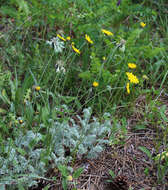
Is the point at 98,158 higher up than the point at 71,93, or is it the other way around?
the point at 71,93

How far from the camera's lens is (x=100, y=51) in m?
2.22

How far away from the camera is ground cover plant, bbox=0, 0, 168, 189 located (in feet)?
5.14

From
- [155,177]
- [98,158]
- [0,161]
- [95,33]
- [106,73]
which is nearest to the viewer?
[0,161]

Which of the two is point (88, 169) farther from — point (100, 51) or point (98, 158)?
point (100, 51)

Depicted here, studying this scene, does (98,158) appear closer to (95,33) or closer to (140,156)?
(140,156)

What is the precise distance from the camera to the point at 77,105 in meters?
2.01

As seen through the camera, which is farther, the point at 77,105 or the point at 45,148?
the point at 77,105

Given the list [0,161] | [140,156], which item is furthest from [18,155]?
[140,156]

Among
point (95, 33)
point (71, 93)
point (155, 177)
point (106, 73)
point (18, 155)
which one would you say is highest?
point (95, 33)

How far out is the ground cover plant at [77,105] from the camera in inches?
61.7

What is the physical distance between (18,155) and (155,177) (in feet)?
3.14

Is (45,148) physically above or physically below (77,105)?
below

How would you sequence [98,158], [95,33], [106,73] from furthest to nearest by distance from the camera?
[95,33] < [106,73] < [98,158]

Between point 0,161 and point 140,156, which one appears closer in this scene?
point 0,161
